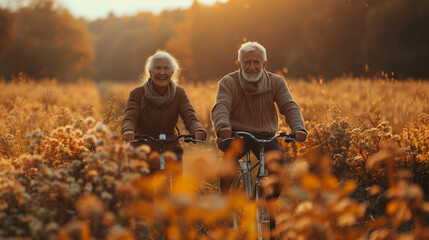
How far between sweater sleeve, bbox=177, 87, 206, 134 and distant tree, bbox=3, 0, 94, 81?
39294mm

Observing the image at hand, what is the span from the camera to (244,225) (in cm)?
508

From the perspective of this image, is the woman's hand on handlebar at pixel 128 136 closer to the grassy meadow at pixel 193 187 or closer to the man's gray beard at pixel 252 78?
the grassy meadow at pixel 193 187

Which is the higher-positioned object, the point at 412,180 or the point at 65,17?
the point at 65,17

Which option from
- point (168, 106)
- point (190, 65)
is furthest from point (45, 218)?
point (190, 65)

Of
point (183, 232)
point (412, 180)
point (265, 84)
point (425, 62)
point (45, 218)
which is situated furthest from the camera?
point (425, 62)

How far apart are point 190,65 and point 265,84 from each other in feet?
134

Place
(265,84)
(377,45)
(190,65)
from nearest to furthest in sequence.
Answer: (265,84) < (377,45) < (190,65)

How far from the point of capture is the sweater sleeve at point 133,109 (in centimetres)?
459

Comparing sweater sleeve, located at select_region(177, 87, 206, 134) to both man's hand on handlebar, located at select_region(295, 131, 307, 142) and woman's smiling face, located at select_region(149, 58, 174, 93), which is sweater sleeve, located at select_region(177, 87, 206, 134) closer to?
woman's smiling face, located at select_region(149, 58, 174, 93)

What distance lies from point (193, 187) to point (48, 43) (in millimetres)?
44878

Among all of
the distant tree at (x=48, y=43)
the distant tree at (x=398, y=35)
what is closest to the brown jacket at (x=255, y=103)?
the distant tree at (x=398, y=35)

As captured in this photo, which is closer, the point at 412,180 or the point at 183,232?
the point at 183,232

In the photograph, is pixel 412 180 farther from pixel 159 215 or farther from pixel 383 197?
pixel 159 215

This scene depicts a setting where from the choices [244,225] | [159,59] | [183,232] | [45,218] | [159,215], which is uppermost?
[159,59]
